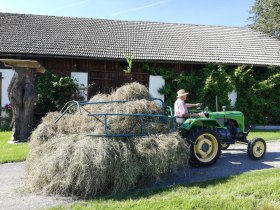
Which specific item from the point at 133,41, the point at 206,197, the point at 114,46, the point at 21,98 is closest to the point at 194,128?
the point at 206,197

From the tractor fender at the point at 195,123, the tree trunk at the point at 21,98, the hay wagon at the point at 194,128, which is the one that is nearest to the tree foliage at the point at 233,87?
the tree trunk at the point at 21,98

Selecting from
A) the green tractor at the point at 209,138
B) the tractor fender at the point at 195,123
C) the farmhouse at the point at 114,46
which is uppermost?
the farmhouse at the point at 114,46

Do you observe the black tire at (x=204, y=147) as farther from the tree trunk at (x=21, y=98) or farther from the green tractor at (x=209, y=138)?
the tree trunk at (x=21, y=98)

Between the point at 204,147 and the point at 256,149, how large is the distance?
66.1 inches

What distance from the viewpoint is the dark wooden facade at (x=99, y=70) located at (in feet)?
56.2

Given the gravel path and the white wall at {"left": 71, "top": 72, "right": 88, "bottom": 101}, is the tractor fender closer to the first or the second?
the gravel path

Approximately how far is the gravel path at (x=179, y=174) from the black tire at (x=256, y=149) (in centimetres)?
13

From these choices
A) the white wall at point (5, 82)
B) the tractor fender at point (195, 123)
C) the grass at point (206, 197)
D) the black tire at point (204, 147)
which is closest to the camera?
the grass at point (206, 197)

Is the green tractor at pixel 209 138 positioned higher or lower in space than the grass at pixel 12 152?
higher

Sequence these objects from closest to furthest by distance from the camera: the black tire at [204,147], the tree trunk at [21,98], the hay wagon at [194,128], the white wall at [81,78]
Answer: the hay wagon at [194,128]
the black tire at [204,147]
the tree trunk at [21,98]
the white wall at [81,78]

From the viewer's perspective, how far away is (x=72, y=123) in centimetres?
677

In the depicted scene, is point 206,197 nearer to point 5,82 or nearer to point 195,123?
point 195,123

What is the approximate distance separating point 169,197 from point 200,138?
7.75 ft

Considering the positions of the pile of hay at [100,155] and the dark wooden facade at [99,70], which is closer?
the pile of hay at [100,155]
